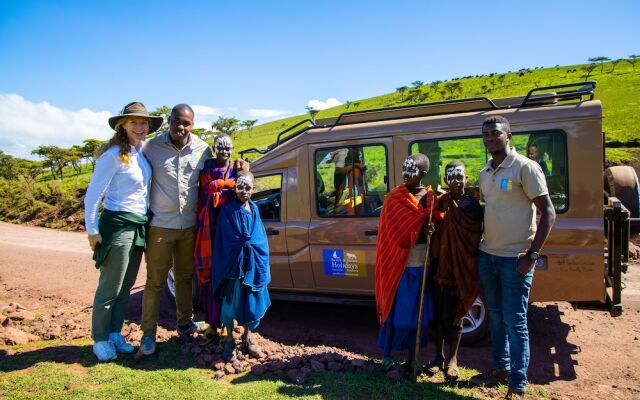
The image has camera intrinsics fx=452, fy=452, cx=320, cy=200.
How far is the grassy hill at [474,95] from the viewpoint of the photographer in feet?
53.8

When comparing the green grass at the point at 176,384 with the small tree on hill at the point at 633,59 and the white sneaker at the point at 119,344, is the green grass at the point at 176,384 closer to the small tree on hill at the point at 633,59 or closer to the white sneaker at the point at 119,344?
the white sneaker at the point at 119,344

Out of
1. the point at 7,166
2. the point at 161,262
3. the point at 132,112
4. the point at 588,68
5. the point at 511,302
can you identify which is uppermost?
the point at 588,68

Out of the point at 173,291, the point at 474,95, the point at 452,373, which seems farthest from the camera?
the point at 474,95

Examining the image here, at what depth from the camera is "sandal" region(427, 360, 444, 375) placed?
3.76 metres

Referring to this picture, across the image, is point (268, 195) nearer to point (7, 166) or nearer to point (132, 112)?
point (132, 112)

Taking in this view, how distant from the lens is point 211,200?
4.05 meters

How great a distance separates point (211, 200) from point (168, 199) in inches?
15.0

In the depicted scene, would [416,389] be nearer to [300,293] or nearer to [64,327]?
[300,293]

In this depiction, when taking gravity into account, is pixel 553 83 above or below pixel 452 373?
above

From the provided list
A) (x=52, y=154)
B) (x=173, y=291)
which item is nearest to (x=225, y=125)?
(x=52, y=154)

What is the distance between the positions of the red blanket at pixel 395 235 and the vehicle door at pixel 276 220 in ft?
5.72

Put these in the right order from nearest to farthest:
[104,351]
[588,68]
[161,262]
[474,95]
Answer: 1. [104,351]
2. [161,262]
3. [474,95]
4. [588,68]

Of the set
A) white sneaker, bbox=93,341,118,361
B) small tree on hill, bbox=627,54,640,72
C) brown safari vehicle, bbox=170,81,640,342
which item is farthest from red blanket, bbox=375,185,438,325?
small tree on hill, bbox=627,54,640,72

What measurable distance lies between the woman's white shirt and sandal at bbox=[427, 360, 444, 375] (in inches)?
110
